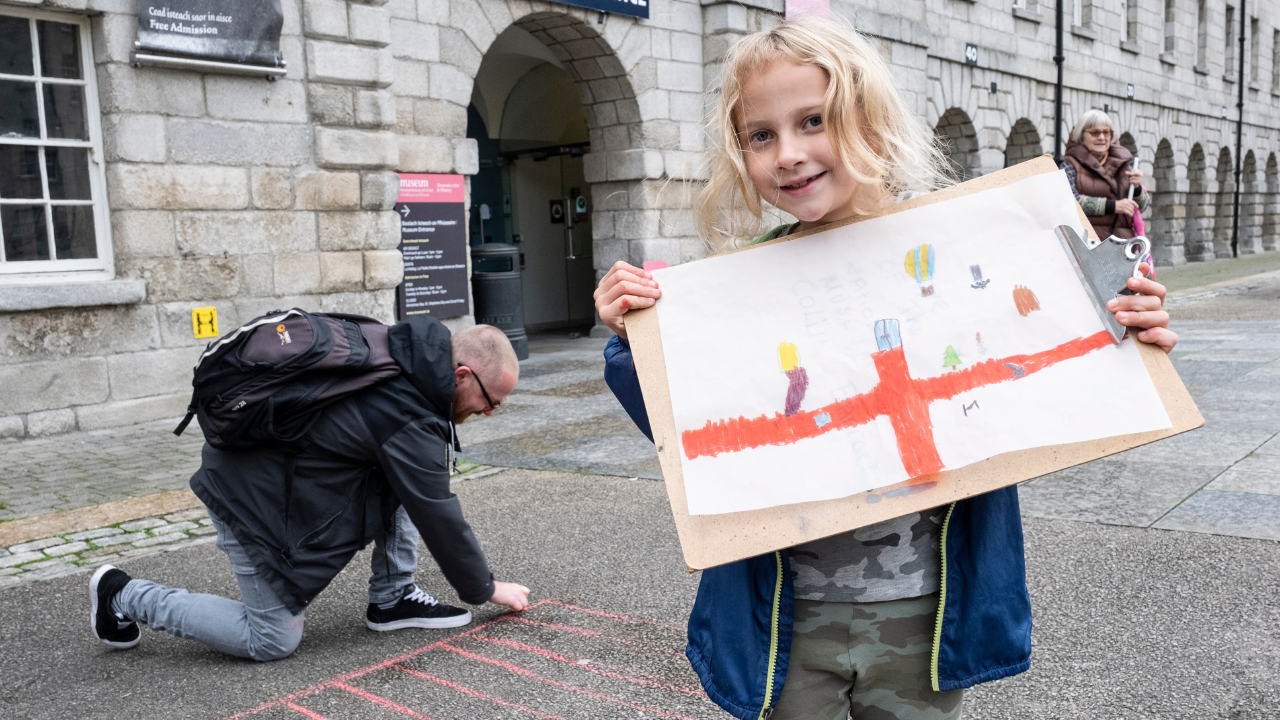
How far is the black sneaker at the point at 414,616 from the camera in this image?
140 inches

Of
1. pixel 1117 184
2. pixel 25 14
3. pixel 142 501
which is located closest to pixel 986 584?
pixel 142 501

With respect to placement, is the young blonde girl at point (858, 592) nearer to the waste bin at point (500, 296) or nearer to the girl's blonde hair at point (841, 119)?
the girl's blonde hair at point (841, 119)

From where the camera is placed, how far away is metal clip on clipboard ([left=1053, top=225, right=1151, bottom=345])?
1.47m

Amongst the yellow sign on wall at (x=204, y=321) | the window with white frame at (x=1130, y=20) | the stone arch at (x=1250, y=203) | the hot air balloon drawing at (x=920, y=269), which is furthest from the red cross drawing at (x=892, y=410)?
the stone arch at (x=1250, y=203)

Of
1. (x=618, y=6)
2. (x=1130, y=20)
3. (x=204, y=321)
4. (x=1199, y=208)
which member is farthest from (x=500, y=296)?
(x=1199, y=208)

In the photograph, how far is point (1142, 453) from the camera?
5.49m

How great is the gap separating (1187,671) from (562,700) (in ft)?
5.78

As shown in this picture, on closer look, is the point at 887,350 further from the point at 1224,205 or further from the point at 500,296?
the point at 1224,205

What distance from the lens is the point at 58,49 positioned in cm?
718

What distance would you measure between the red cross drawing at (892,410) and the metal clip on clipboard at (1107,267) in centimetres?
3

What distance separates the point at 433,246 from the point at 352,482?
22.0 feet

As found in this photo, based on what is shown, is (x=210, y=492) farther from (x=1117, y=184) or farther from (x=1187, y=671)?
(x=1117, y=184)

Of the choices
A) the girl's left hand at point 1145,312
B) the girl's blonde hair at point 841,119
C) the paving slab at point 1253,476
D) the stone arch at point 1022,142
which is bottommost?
the paving slab at point 1253,476

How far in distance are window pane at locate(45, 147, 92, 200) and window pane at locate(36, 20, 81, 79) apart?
21.0 inches
